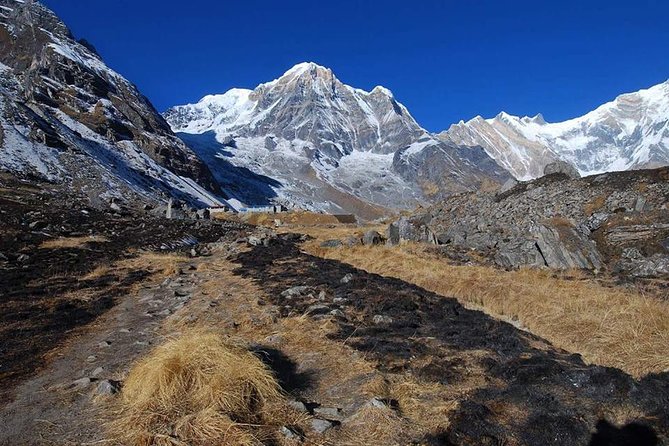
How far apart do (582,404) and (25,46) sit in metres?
184

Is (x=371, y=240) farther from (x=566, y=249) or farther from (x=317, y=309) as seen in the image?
(x=317, y=309)

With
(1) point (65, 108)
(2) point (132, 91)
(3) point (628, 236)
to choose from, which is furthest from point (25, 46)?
(3) point (628, 236)

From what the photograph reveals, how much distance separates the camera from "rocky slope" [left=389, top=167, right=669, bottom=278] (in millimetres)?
16812

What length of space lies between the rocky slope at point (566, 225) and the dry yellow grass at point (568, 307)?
2.30 m

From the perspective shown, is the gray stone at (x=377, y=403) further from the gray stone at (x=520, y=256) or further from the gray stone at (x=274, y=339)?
the gray stone at (x=520, y=256)

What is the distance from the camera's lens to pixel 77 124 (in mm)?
108750

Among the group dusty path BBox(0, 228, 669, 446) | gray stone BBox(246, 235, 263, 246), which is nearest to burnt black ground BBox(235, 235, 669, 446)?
dusty path BBox(0, 228, 669, 446)

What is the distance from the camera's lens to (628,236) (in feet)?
58.1

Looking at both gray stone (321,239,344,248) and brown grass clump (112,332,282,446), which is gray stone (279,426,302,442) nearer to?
brown grass clump (112,332,282,446)

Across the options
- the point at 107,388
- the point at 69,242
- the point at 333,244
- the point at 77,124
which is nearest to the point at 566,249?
the point at 333,244

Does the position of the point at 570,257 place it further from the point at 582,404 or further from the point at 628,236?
the point at 582,404

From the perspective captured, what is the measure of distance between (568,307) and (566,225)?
382 inches

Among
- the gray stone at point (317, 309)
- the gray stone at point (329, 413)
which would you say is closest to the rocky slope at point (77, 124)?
the gray stone at point (317, 309)

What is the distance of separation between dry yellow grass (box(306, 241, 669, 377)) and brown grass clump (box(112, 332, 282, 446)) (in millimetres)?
5901
